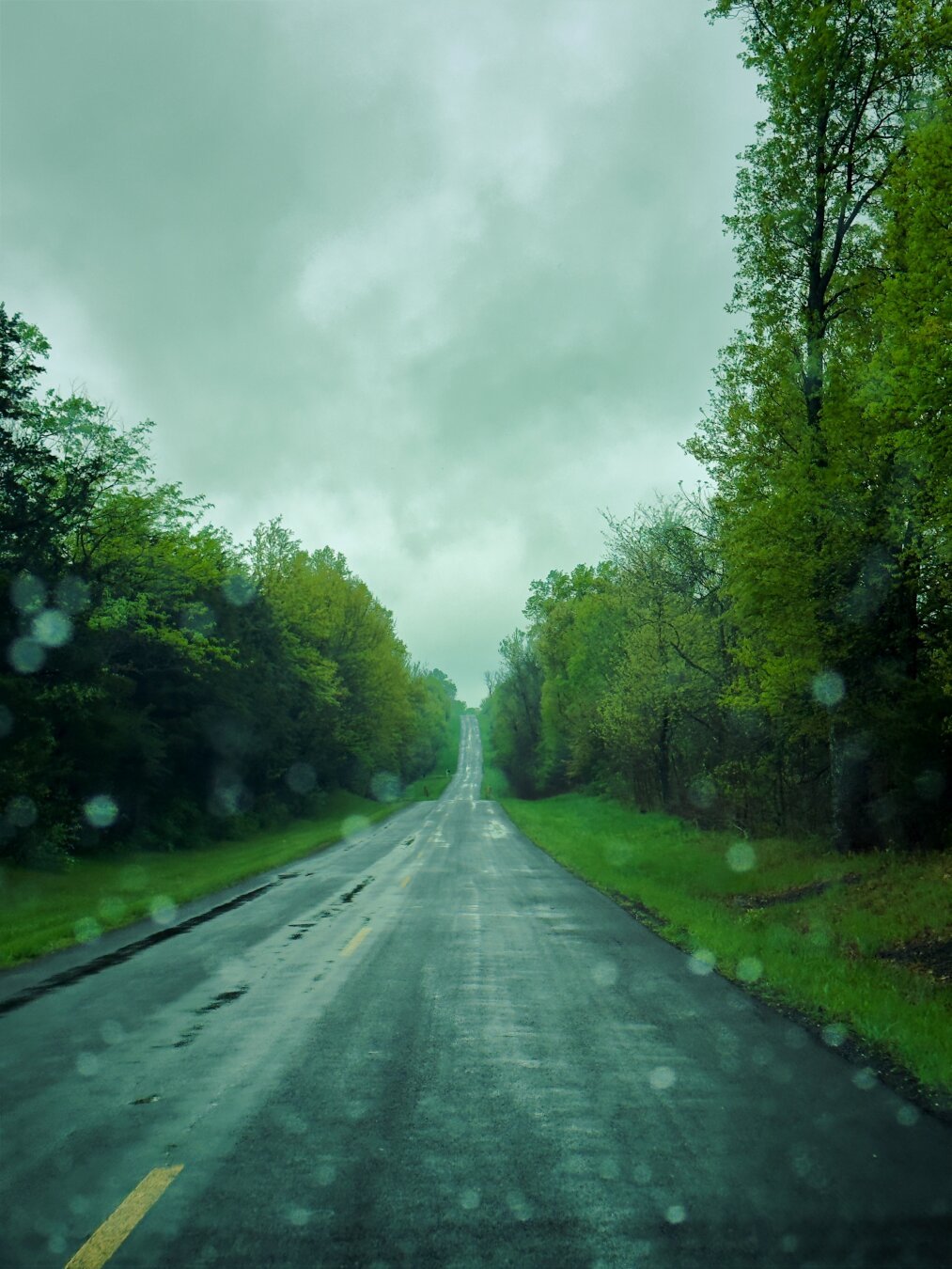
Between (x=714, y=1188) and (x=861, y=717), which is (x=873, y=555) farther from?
(x=714, y=1188)

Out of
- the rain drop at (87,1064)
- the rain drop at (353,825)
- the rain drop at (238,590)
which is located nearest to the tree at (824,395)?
the rain drop at (87,1064)

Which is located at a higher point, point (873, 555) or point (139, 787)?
point (873, 555)

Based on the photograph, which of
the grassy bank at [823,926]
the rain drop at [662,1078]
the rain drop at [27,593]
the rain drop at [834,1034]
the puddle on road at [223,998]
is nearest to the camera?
the rain drop at [662,1078]

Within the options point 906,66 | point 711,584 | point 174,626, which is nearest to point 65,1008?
point 906,66

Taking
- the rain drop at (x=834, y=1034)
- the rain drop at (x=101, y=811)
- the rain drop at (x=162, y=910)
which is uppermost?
the rain drop at (x=101, y=811)

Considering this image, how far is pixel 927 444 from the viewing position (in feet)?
33.4

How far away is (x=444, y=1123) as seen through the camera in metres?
5.37

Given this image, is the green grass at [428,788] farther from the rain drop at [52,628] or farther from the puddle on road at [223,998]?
the puddle on road at [223,998]

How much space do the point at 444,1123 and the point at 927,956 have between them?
6.95 metres

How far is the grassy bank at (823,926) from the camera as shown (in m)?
7.36

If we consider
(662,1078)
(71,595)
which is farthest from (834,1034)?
(71,595)

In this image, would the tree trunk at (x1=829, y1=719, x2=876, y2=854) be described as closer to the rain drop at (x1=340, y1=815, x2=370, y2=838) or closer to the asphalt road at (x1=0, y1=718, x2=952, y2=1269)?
the asphalt road at (x1=0, y1=718, x2=952, y2=1269)

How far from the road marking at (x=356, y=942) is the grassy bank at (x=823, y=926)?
389 centimetres

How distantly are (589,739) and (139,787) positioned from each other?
94.5ft
